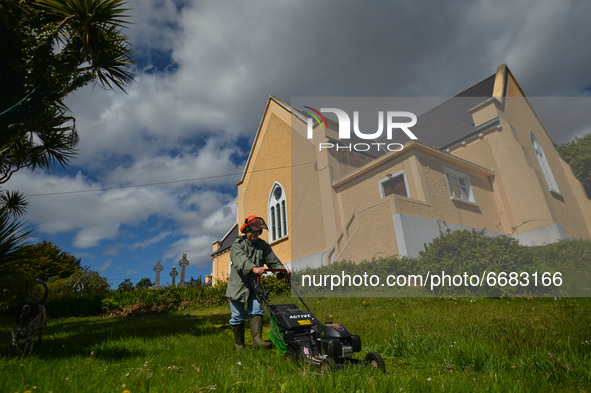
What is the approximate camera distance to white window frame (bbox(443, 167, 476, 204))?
14.3m

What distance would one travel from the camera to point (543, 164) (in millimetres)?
18953

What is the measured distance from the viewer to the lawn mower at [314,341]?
3.15m

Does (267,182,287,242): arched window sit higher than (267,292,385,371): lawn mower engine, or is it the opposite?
(267,182,287,242): arched window

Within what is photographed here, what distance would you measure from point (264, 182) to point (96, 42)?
48.8 ft

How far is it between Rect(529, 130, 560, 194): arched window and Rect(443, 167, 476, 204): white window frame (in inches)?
231

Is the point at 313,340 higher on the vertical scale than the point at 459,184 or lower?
lower

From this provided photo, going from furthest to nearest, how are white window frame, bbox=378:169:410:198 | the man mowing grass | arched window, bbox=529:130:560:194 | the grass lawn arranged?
1. arched window, bbox=529:130:560:194
2. white window frame, bbox=378:169:410:198
3. the man mowing grass
4. the grass lawn

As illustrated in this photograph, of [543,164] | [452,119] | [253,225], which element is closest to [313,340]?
[253,225]

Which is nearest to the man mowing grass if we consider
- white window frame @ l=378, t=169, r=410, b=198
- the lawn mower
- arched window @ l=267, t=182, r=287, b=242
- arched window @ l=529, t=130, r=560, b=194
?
the lawn mower

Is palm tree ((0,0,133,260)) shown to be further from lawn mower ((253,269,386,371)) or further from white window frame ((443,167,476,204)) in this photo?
white window frame ((443,167,476,204))

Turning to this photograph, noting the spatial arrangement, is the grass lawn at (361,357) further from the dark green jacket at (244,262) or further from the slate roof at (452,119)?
the slate roof at (452,119)

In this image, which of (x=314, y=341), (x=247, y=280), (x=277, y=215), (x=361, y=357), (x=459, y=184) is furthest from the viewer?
(x=277, y=215)

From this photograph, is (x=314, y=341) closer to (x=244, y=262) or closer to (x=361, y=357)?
(x=361, y=357)

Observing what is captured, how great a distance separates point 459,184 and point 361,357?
1326 centimetres
